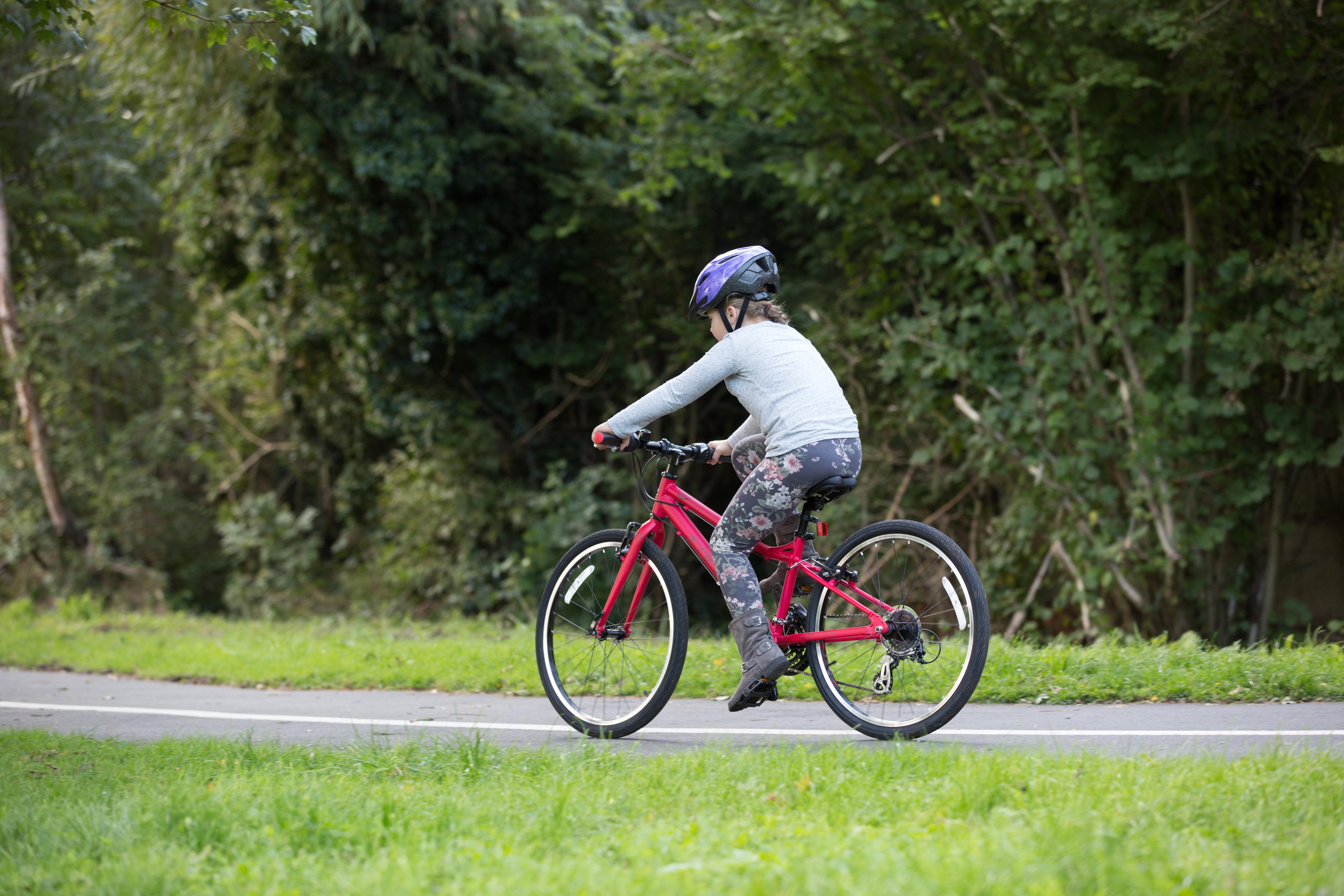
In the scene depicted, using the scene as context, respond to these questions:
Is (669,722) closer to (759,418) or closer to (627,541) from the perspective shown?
(627,541)

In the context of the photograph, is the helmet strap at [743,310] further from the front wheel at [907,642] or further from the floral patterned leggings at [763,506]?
the front wheel at [907,642]

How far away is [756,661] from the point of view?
4473mm

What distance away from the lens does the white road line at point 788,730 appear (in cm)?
438

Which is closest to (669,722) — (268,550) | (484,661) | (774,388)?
(774,388)

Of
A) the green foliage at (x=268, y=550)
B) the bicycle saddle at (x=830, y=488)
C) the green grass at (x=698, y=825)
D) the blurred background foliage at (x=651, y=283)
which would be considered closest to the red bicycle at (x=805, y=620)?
the bicycle saddle at (x=830, y=488)

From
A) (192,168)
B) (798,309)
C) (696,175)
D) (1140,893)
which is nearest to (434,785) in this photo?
(1140,893)

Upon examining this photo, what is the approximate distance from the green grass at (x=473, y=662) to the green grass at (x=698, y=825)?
162cm

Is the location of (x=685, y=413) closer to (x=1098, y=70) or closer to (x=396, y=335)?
(x=396, y=335)

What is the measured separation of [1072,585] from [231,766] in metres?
6.86

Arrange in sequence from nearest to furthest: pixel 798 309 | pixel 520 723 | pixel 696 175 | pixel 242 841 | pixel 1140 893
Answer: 1. pixel 1140 893
2. pixel 242 841
3. pixel 520 723
4. pixel 798 309
5. pixel 696 175

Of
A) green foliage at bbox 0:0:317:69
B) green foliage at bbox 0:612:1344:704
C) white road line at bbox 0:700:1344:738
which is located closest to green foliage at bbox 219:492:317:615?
green foliage at bbox 0:612:1344:704

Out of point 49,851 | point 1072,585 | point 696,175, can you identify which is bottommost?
point 49,851

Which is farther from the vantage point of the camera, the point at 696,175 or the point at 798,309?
the point at 696,175

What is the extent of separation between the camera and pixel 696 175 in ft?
42.7
